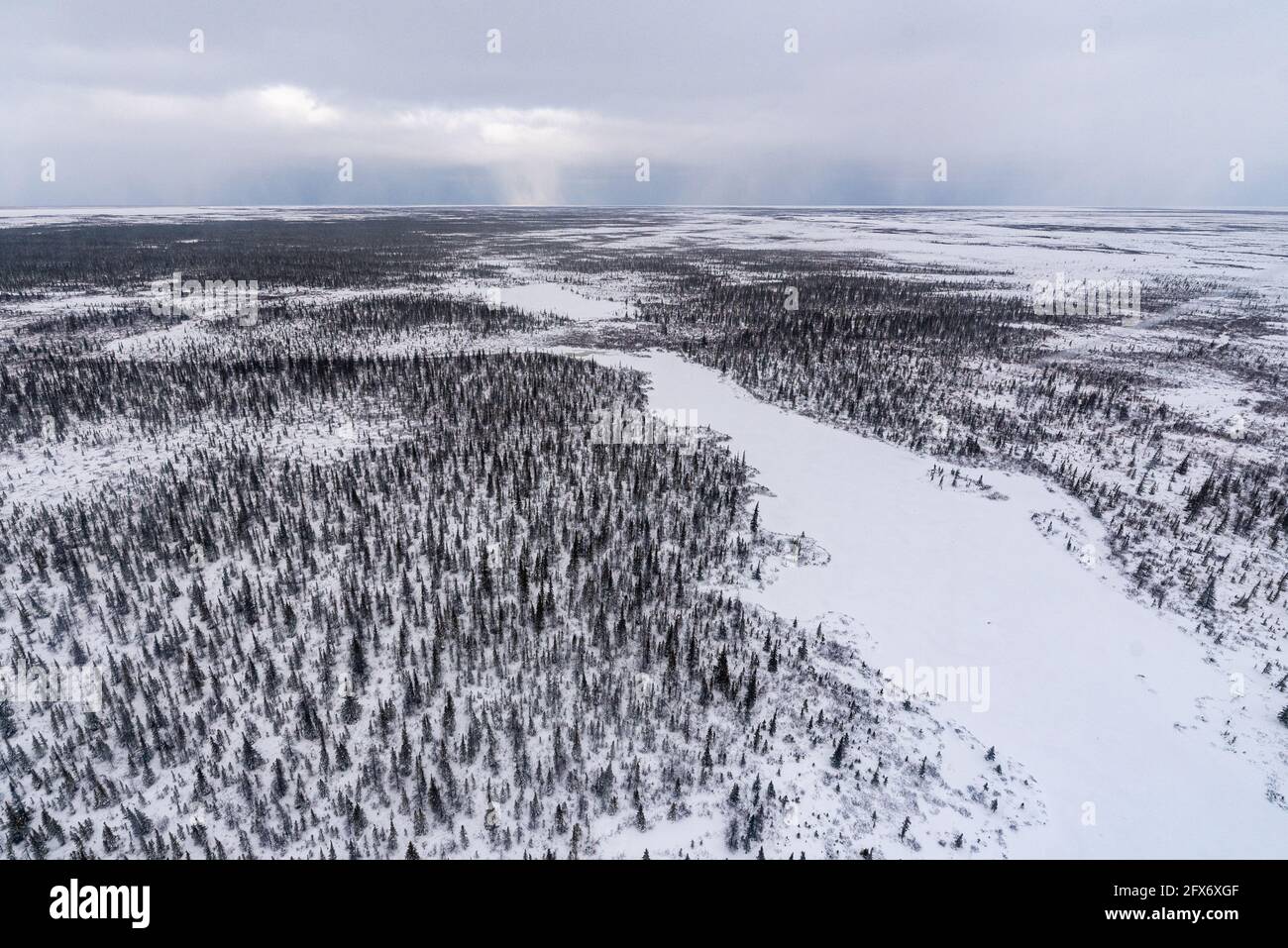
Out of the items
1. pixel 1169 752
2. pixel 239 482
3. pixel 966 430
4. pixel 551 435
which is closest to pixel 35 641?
pixel 239 482

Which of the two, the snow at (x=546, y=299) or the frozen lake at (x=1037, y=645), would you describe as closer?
the frozen lake at (x=1037, y=645)

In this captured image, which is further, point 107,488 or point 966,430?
point 966,430

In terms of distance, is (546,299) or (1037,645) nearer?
(1037,645)

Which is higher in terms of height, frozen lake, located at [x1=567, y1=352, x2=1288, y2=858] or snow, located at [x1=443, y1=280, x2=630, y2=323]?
snow, located at [x1=443, y1=280, x2=630, y2=323]

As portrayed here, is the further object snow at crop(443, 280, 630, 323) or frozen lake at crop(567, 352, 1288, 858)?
snow at crop(443, 280, 630, 323)

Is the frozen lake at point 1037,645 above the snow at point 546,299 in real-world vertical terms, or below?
below

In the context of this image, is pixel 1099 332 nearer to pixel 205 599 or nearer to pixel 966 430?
pixel 966 430

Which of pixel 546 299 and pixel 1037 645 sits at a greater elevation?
pixel 546 299
